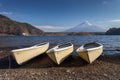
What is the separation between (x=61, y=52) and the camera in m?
15.8

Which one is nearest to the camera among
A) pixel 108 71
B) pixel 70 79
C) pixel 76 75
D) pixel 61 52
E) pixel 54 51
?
pixel 70 79

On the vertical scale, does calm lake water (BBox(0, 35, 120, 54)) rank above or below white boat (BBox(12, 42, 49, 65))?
below

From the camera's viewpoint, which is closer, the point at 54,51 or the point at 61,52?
the point at 54,51

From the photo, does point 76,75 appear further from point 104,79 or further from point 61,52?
point 61,52

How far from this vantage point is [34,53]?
1762 cm

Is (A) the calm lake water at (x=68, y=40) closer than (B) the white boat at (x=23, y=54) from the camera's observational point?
No

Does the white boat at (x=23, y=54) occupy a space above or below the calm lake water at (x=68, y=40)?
above

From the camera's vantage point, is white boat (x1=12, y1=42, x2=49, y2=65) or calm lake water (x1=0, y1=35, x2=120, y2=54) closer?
white boat (x1=12, y1=42, x2=49, y2=65)

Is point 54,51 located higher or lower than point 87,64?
higher

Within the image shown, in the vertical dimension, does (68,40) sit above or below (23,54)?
below

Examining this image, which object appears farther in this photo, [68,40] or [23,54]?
[68,40]

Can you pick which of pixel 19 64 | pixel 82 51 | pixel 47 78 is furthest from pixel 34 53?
pixel 47 78

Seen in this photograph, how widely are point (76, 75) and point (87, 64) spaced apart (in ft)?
13.3

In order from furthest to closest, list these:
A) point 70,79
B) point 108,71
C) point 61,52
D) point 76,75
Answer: point 61,52 → point 108,71 → point 76,75 → point 70,79
